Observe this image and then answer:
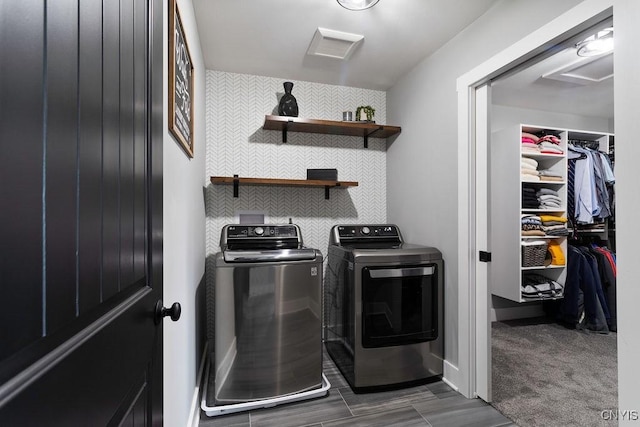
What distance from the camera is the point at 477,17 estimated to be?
1.84 m

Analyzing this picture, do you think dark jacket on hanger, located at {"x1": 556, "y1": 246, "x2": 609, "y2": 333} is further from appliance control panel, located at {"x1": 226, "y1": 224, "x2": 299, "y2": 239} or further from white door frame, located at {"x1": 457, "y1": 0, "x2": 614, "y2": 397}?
appliance control panel, located at {"x1": 226, "y1": 224, "x2": 299, "y2": 239}

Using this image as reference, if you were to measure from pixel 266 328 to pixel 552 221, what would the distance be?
120 inches

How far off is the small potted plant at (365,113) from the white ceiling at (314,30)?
264mm

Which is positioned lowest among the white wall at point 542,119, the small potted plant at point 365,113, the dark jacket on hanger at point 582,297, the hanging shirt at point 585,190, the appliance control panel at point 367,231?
the dark jacket on hanger at point 582,297

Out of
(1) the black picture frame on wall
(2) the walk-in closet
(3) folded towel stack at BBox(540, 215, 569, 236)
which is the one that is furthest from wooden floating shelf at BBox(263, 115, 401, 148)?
(3) folded towel stack at BBox(540, 215, 569, 236)

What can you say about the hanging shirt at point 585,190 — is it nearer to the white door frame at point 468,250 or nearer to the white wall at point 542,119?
the white wall at point 542,119

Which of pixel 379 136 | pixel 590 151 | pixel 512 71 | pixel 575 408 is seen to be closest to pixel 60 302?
pixel 512 71

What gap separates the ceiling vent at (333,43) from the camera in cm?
200

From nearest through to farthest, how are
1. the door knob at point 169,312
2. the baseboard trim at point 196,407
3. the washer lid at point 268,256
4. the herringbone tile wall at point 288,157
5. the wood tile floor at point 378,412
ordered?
the door knob at point 169,312, the baseboard trim at point 196,407, the wood tile floor at point 378,412, the washer lid at point 268,256, the herringbone tile wall at point 288,157

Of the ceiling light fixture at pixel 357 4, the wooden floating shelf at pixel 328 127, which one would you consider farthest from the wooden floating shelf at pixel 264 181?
the ceiling light fixture at pixel 357 4

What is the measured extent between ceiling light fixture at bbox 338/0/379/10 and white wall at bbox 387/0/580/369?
2.29ft

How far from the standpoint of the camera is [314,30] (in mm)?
1982

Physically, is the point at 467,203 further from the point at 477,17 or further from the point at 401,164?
the point at 477,17

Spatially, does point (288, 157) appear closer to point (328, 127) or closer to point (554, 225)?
point (328, 127)
